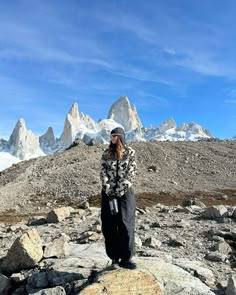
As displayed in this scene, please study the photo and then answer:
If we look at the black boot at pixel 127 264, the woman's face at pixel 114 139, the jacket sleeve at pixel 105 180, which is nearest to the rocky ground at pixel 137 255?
the black boot at pixel 127 264

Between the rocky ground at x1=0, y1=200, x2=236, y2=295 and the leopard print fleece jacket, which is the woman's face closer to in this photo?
the leopard print fleece jacket

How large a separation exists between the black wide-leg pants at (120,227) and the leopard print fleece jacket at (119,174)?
0.59 feet

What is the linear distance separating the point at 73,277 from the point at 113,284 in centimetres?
124

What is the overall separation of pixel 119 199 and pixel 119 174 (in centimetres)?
55

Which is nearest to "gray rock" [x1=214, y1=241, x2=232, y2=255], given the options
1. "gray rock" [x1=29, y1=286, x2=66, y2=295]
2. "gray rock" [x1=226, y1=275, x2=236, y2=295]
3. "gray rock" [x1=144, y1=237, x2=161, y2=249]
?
"gray rock" [x1=144, y1=237, x2=161, y2=249]

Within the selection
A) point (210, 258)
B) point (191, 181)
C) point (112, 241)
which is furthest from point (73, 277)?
point (191, 181)

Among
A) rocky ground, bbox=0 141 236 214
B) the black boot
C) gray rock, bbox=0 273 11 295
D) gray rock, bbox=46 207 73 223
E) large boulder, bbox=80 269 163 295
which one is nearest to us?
large boulder, bbox=80 269 163 295

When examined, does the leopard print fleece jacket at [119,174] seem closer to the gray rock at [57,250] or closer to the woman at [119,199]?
the woman at [119,199]

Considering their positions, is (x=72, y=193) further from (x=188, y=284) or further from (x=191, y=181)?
(x=188, y=284)

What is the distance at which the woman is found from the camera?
977cm

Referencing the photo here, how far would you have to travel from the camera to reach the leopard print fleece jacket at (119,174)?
978 centimetres

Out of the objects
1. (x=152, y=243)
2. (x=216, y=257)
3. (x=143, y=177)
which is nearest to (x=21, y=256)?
(x=152, y=243)

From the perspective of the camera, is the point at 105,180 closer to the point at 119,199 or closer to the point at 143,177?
the point at 119,199

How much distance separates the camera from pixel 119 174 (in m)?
9.83
